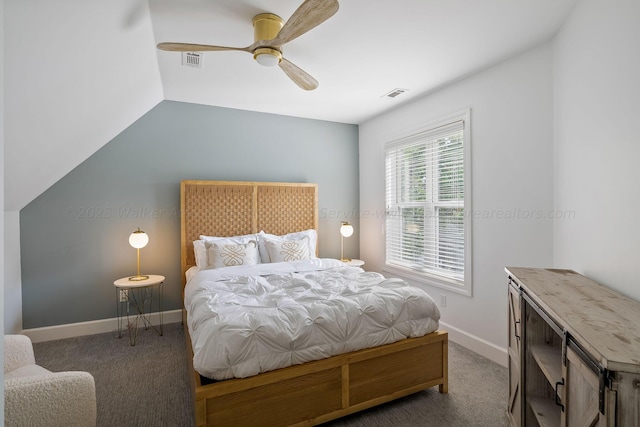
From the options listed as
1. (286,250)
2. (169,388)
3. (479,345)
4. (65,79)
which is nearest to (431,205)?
(479,345)

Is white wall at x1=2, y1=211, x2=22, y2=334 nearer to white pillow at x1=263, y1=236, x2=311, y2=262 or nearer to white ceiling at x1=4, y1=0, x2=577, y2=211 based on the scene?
white ceiling at x1=4, y1=0, x2=577, y2=211

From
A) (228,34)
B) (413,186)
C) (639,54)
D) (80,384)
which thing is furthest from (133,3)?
(413,186)

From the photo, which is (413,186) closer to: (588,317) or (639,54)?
(639,54)

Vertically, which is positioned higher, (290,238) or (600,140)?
(600,140)

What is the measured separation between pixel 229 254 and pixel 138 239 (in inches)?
37.7

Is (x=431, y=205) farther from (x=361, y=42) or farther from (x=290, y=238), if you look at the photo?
(x=361, y=42)

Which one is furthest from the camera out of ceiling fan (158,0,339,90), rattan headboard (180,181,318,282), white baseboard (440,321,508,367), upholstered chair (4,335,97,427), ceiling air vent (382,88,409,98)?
rattan headboard (180,181,318,282)

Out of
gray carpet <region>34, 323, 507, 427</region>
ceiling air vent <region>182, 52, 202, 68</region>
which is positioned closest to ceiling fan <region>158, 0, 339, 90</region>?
ceiling air vent <region>182, 52, 202, 68</region>

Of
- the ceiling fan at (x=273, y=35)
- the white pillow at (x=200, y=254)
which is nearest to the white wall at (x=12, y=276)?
the white pillow at (x=200, y=254)

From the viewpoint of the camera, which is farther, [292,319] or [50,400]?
[292,319]

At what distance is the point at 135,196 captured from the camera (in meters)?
3.66

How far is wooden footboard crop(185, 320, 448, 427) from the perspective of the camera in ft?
5.61

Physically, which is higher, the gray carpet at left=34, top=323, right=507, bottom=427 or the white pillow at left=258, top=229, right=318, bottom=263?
the white pillow at left=258, top=229, right=318, bottom=263

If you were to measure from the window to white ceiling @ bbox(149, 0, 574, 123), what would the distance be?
24.1 inches
